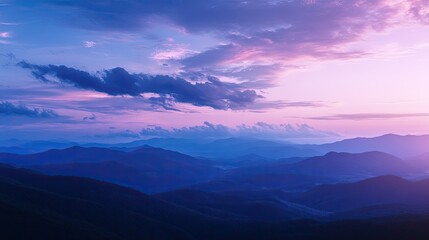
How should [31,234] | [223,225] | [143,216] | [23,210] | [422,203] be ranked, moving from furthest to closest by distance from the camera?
[422,203], [223,225], [143,216], [23,210], [31,234]

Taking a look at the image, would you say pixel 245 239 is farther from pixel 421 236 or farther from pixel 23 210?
pixel 23 210

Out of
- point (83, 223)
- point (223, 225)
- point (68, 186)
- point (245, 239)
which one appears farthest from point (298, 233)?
point (68, 186)

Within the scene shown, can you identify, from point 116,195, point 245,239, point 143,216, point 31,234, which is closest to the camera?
point 31,234

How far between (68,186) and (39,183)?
31.3 feet

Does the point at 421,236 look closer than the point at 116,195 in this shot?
Yes

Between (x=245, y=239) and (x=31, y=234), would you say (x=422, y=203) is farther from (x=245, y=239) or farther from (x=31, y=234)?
(x=31, y=234)

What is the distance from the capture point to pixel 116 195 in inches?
5231

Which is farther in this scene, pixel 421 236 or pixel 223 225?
pixel 223 225

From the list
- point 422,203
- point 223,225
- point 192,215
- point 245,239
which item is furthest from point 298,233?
point 422,203

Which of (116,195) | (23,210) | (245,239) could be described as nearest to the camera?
(23,210)

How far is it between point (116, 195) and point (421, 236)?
87304 millimetres

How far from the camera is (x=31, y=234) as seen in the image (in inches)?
3078

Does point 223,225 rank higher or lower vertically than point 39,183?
lower

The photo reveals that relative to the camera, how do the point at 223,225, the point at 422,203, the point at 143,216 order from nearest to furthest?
the point at 143,216 → the point at 223,225 → the point at 422,203
